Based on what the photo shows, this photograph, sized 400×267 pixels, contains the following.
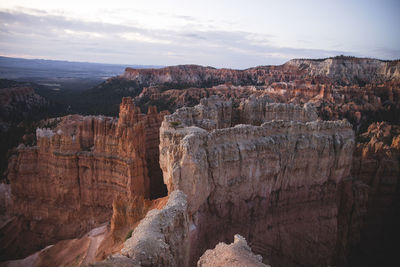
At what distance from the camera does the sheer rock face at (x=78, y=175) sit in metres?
19.9

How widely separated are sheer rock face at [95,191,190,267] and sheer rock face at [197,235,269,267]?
1057 mm

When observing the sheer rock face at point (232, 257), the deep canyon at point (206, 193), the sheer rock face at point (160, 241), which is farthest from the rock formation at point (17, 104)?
the sheer rock face at point (232, 257)

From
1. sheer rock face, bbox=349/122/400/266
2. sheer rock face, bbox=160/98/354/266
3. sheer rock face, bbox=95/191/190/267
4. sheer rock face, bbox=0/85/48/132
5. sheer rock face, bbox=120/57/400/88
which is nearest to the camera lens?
sheer rock face, bbox=95/191/190/267

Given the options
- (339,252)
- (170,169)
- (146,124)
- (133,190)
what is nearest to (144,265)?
(170,169)

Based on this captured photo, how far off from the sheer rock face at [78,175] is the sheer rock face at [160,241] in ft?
35.2

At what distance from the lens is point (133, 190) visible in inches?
750

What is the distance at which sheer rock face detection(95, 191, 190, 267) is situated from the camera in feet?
21.3

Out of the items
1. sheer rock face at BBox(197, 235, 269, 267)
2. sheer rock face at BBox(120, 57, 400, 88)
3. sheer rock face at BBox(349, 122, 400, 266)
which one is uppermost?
sheer rock face at BBox(120, 57, 400, 88)

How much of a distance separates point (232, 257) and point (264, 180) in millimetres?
7346

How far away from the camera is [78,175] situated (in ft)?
69.5

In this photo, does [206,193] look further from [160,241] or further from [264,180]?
[160,241]

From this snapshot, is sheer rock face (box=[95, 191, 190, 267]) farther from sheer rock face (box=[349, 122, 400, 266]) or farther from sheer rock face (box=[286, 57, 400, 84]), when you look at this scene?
sheer rock face (box=[286, 57, 400, 84])

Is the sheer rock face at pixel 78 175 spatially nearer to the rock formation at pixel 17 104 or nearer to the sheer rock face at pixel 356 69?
the rock formation at pixel 17 104

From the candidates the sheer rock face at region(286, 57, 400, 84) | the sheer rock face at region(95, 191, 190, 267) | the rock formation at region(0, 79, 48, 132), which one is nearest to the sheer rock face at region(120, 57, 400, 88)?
the sheer rock face at region(286, 57, 400, 84)
